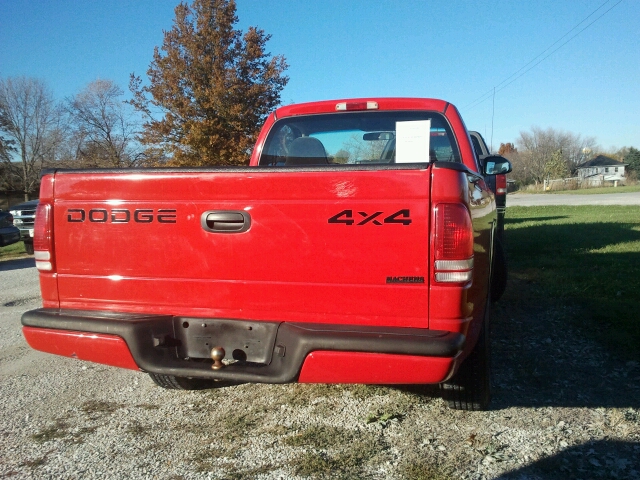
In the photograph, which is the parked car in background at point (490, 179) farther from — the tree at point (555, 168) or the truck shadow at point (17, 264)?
the tree at point (555, 168)

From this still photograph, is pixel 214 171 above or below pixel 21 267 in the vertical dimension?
above

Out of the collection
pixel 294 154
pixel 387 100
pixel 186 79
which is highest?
pixel 186 79

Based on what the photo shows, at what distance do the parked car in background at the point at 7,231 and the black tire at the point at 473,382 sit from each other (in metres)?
13.1

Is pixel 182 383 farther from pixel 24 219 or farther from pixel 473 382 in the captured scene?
pixel 24 219

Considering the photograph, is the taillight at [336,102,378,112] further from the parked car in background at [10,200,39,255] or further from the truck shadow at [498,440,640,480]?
the parked car in background at [10,200,39,255]

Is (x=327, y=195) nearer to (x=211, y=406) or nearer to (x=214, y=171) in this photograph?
(x=214, y=171)

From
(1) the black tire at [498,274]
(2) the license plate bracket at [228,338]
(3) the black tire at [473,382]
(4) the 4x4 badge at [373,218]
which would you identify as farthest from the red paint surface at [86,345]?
(1) the black tire at [498,274]

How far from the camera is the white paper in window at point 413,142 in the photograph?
366 centimetres

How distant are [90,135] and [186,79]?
55.1 feet

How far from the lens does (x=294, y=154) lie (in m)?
4.42

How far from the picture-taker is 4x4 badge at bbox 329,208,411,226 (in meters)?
2.50

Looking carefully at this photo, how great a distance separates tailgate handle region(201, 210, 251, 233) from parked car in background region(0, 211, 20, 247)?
1262 cm

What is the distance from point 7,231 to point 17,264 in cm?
200

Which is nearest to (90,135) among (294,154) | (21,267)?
(21,267)
